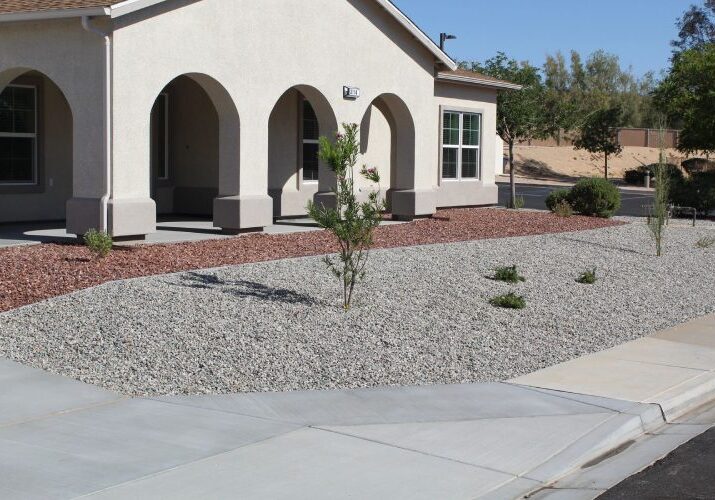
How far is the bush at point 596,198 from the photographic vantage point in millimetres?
26609

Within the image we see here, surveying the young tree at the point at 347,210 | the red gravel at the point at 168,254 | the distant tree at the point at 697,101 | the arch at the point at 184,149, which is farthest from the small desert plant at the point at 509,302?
the distant tree at the point at 697,101

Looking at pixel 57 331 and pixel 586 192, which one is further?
pixel 586 192

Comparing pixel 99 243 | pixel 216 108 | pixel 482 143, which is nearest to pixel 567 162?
pixel 482 143

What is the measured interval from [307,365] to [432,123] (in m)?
14.6

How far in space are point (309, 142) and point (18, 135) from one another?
22.0 ft

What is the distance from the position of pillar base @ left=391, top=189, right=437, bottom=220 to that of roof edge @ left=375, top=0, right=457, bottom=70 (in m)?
2.98

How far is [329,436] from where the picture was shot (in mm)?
7867

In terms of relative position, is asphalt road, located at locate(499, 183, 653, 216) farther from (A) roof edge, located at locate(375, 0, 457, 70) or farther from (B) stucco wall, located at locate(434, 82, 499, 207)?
(A) roof edge, located at locate(375, 0, 457, 70)

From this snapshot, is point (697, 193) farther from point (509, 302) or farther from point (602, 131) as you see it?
point (602, 131)

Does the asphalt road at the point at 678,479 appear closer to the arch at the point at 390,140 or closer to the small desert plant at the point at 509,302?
the small desert plant at the point at 509,302

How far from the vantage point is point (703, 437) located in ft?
27.9

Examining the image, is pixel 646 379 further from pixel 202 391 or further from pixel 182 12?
pixel 182 12

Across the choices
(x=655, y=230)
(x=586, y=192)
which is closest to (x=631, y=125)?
(x=586, y=192)

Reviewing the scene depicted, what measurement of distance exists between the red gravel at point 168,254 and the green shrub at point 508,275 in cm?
295
